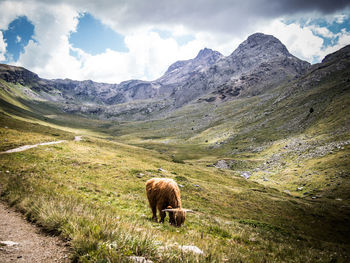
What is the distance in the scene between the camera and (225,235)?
37.7 feet

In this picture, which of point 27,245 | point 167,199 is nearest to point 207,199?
point 167,199

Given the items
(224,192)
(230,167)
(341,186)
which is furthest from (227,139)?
(224,192)

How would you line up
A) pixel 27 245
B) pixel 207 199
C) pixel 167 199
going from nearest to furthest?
1. pixel 27 245
2. pixel 167 199
3. pixel 207 199

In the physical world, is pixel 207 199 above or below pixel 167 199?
below

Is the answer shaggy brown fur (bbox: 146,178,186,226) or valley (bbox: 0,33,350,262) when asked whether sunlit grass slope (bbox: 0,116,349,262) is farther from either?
shaggy brown fur (bbox: 146,178,186,226)

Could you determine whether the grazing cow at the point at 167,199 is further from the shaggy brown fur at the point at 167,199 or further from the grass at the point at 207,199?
the grass at the point at 207,199

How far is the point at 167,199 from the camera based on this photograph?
35.2ft

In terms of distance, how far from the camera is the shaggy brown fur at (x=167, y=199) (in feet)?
32.7

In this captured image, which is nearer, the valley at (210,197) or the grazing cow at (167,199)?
the valley at (210,197)

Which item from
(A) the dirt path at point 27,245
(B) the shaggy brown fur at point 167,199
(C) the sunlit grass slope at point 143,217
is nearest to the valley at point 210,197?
(C) the sunlit grass slope at point 143,217

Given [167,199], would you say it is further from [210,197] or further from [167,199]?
[210,197]

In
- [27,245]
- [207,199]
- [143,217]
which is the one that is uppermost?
[27,245]

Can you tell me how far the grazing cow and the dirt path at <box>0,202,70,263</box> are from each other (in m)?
5.71

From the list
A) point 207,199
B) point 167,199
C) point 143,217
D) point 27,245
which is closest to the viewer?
point 27,245
